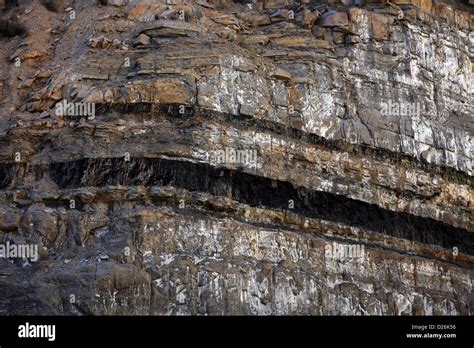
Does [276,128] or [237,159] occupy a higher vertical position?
[276,128]

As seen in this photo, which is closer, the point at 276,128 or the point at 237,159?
the point at 237,159

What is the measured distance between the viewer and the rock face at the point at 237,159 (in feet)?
102

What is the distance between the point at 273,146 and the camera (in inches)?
1345

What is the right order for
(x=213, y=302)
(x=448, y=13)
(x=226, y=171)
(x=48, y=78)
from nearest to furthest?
1. (x=213, y=302)
2. (x=226, y=171)
3. (x=48, y=78)
4. (x=448, y=13)

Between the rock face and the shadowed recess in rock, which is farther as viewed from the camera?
the shadowed recess in rock

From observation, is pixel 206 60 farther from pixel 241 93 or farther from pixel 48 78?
pixel 48 78

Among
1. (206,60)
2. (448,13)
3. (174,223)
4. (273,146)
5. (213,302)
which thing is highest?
(448,13)

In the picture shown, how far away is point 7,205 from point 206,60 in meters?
6.61

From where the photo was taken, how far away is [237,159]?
1314 inches

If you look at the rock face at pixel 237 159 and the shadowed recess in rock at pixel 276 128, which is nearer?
the rock face at pixel 237 159

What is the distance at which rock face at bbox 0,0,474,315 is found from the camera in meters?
31.2

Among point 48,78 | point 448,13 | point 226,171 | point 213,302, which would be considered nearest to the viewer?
point 213,302

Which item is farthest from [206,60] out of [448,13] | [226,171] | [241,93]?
[448,13]

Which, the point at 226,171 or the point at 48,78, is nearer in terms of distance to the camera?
the point at 226,171
